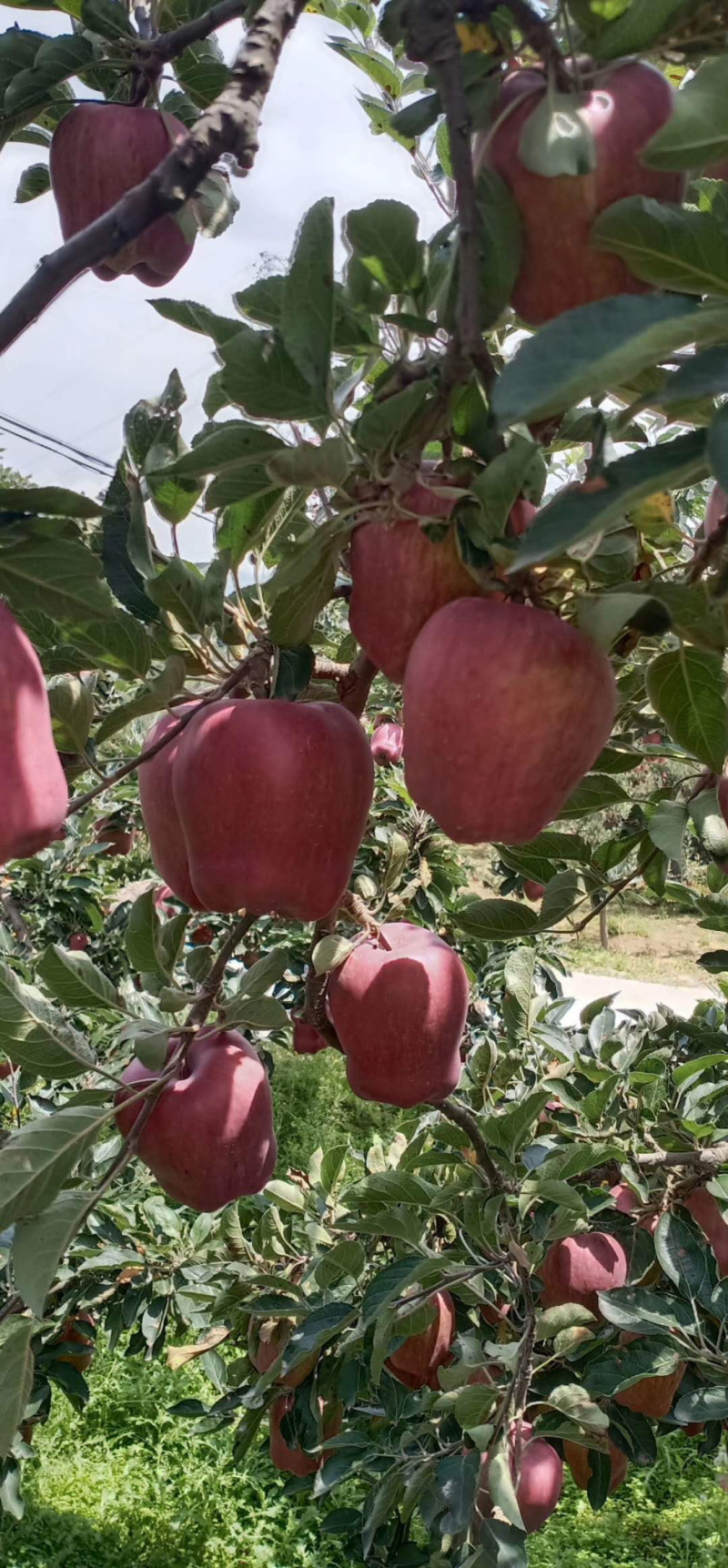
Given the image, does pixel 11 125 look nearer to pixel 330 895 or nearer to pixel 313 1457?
pixel 330 895

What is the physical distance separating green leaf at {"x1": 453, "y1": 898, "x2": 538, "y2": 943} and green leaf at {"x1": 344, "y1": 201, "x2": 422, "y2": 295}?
553 mm

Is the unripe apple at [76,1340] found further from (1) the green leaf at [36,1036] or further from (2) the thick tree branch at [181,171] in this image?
→ (2) the thick tree branch at [181,171]

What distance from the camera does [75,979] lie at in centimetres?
85

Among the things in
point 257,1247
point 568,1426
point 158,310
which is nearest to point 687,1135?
point 568,1426

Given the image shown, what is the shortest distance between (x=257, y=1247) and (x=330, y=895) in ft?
3.02

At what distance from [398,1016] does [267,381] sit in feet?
2.10

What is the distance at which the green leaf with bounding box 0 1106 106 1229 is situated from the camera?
2.30ft

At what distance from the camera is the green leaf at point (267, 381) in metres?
0.49

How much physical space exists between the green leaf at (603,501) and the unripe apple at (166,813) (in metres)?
0.40

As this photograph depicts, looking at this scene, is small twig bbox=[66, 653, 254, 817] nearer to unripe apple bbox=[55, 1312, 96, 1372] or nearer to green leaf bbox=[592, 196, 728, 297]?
green leaf bbox=[592, 196, 728, 297]

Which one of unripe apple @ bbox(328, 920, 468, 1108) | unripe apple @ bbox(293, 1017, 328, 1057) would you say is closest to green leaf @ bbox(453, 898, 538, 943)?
unripe apple @ bbox(328, 920, 468, 1108)

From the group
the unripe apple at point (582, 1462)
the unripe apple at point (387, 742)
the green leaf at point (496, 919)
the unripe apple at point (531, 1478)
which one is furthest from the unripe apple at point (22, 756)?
the unripe apple at point (387, 742)

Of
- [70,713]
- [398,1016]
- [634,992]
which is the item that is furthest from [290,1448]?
[634,992]

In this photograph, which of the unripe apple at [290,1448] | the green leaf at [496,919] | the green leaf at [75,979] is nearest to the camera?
the green leaf at [75,979]
